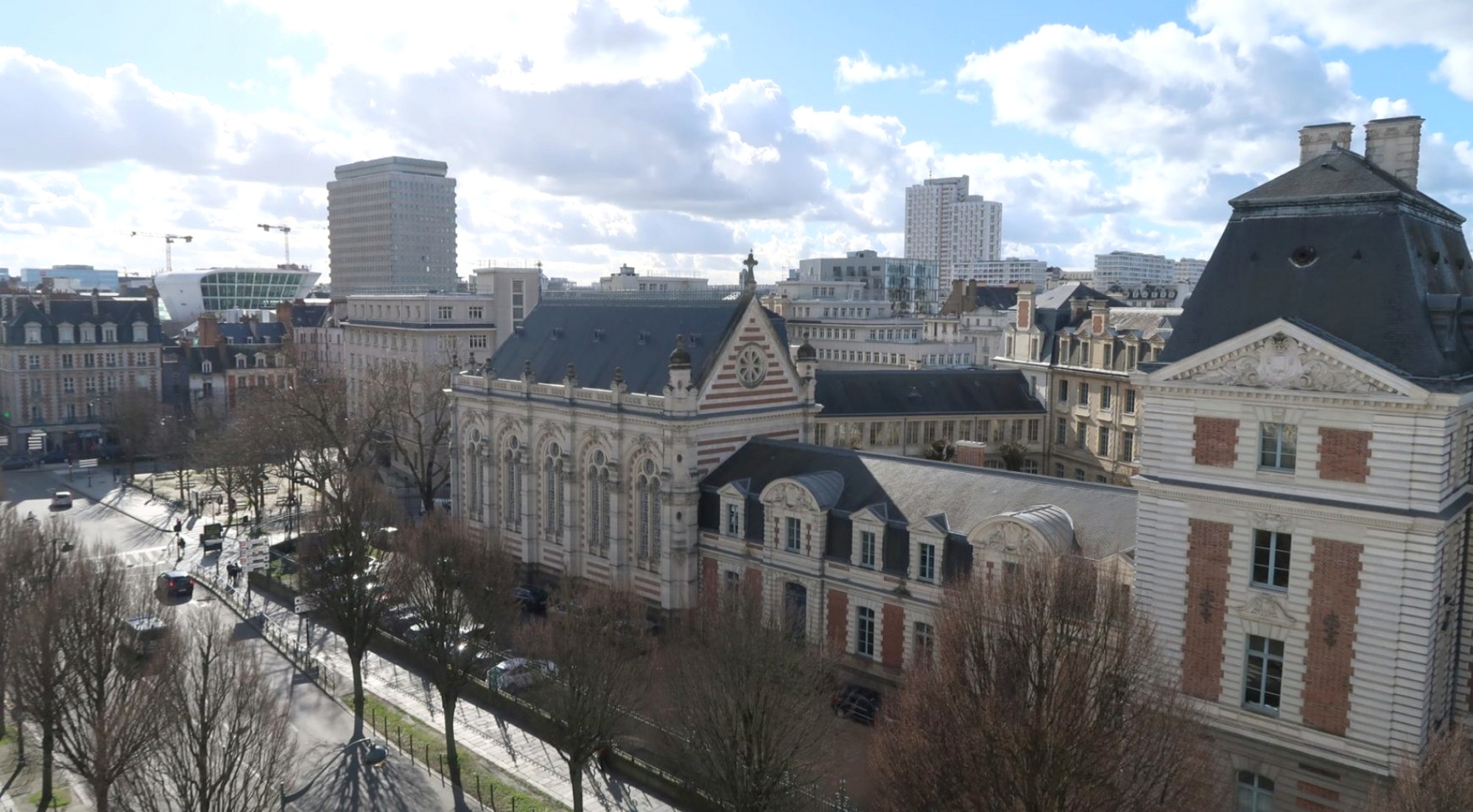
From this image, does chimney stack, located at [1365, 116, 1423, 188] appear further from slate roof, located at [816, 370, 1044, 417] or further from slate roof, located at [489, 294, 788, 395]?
slate roof, located at [816, 370, 1044, 417]

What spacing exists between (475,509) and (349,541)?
802 inches

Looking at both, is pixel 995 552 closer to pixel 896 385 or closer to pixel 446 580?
pixel 446 580

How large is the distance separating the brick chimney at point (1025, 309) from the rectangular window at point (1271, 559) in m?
64.2

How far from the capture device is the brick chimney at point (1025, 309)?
92.9 meters

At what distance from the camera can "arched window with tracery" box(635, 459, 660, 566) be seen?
55000mm

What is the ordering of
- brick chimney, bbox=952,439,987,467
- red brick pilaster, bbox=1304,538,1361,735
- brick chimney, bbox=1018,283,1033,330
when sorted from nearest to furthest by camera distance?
red brick pilaster, bbox=1304,538,1361,735, brick chimney, bbox=952,439,987,467, brick chimney, bbox=1018,283,1033,330

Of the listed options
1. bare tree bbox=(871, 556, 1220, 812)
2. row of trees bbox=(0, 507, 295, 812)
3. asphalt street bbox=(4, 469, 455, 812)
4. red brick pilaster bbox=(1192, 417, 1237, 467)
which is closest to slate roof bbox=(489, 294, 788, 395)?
asphalt street bbox=(4, 469, 455, 812)

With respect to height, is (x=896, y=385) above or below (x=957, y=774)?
above

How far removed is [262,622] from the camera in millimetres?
59188

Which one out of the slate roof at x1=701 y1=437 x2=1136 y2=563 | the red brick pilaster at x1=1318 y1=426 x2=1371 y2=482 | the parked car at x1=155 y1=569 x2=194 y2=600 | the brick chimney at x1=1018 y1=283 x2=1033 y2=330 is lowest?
the parked car at x1=155 y1=569 x2=194 y2=600

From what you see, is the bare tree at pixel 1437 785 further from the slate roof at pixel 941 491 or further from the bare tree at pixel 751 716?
the bare tree at pixel 751 716

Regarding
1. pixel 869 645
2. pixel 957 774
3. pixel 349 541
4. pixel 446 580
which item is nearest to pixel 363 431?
pixel 349 541

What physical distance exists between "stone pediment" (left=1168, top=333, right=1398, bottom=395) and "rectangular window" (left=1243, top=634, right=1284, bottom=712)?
7496 mm

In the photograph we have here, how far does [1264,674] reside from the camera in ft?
98.6
